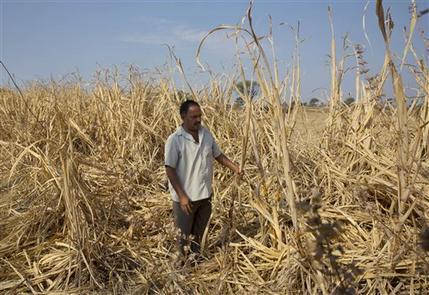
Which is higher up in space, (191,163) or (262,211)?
(191,163)

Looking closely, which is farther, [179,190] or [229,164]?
[229,164]

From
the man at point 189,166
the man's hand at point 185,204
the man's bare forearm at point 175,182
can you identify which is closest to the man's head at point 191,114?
the man at point 189,166

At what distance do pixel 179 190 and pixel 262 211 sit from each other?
54 cm

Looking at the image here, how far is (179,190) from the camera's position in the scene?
254 cm

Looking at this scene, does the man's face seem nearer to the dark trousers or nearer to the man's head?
the man's head

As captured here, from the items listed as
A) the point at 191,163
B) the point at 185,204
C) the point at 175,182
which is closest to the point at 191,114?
the point at 191,163

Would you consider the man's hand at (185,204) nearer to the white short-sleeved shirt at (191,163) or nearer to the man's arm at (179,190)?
the man's arm at (179,190)

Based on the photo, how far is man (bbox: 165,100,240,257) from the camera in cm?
254

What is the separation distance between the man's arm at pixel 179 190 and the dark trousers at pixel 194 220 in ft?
0.45

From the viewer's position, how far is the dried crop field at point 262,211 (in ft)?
6.44

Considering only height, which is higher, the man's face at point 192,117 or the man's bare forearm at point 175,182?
the man's face at point 192,117

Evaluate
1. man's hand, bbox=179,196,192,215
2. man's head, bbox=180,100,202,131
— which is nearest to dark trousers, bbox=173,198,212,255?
man's hand, bbox=179,196,192,215

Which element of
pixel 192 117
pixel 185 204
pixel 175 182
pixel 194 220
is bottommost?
pixel 194 220

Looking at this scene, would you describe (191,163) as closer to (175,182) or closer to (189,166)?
(189,166)
